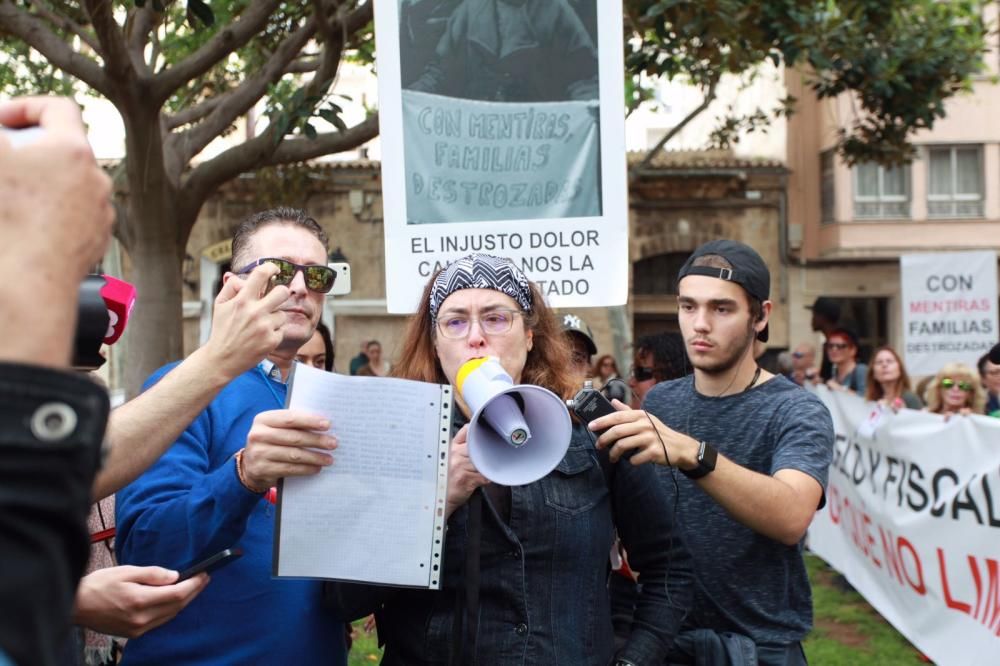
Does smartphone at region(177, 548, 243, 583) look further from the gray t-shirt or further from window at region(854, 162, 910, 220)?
window at region(854, 162, 910, 220)

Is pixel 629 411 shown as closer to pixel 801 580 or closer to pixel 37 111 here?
pixel 801 580

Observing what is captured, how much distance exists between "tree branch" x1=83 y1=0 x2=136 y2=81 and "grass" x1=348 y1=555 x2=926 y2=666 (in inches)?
166

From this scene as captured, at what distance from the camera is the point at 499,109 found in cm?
389

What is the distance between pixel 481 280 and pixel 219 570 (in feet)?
2.90

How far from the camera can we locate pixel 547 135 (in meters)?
3.85

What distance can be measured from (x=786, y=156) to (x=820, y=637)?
1709 centimetres

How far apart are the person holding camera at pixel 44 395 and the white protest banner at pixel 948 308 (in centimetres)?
1086

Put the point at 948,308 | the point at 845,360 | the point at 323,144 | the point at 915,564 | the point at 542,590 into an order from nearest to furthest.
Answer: the point at 542,590 → the point at 915,564 → the point at 323,144 → the point at 845,360 → the point at 948,308

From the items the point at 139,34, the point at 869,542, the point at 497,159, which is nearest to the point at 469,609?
the point at 497,159

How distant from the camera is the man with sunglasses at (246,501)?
1.96 meters

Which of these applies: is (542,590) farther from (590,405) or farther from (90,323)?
(90,323)

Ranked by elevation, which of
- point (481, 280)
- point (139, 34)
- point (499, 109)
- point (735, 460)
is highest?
point (139, 34)

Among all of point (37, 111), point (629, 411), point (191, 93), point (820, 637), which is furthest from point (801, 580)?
point (191, 93)

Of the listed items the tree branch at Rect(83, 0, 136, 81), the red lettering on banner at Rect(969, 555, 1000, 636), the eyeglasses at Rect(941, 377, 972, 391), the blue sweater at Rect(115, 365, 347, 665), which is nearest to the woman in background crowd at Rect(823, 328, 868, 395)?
the eyeglasses at Rect(941, 377, 972, 391)
